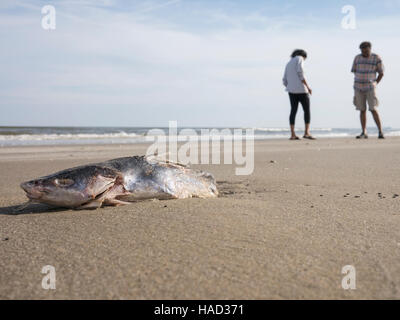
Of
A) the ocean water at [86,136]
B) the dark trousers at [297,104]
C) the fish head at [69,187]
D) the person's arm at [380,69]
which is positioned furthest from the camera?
the ocean water at [86,136]

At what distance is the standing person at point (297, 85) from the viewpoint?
902 centimetres

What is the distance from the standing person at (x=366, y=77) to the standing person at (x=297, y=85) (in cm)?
107

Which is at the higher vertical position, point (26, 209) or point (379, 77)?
point (379, 77)

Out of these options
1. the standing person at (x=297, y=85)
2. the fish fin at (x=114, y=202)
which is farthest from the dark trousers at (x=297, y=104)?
the fish fin at (x=114, y=202)

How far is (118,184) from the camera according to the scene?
8.40 ft

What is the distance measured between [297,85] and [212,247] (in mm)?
7858

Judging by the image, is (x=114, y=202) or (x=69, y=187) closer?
(x=69, y=187)

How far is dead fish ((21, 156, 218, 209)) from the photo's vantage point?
239cm
